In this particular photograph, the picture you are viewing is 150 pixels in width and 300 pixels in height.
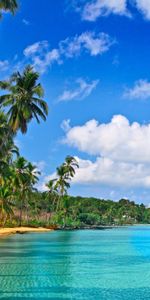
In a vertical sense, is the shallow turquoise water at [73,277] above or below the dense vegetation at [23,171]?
below

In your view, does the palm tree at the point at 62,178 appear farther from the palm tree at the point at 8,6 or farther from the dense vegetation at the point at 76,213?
the palm tree at the point at 8,6

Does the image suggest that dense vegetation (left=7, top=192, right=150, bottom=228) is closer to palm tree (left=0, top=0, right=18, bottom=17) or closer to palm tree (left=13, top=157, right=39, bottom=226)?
palm tree (left=13, top=157, right=39, bottom=226)

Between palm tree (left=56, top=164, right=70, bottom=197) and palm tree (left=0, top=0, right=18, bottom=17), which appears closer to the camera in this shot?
palm tree (left=0, top=0, right=18, bottom=17)

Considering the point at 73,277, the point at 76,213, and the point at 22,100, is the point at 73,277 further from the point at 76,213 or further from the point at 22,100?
the point at 76,213

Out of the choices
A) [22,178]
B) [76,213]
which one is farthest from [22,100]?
[76,213]

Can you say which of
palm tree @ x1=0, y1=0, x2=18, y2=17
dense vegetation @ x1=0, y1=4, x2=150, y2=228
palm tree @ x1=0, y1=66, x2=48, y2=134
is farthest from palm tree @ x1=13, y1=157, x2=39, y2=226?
palm tree @ x1=0, y1=0, x2=18, y2=17

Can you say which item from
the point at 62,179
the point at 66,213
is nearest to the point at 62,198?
the point at 66,213

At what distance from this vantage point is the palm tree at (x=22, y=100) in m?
38.3

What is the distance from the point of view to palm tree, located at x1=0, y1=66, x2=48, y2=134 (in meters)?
38.3

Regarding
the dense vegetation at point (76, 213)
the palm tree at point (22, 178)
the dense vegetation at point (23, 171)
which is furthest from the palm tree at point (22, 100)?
the dense vegetation at point (76, 213)

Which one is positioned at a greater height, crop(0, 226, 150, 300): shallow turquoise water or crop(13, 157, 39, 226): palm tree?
crop(13, 157, 39, 226): palm tree

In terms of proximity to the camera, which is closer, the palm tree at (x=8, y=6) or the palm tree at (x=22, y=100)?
the palm tree at (x=8, y=6)

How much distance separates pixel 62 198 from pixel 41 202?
2992cm

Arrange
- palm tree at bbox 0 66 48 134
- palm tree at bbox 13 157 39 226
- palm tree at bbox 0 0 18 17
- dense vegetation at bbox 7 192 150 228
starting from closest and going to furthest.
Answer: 1. palm tree at bbox 0 0 18 17
2. palm tree at bbox 0 66 48 134
3. palm tree at bbox 13 157 39 226
4. dense vegetation at bbox 7 192 150 228
